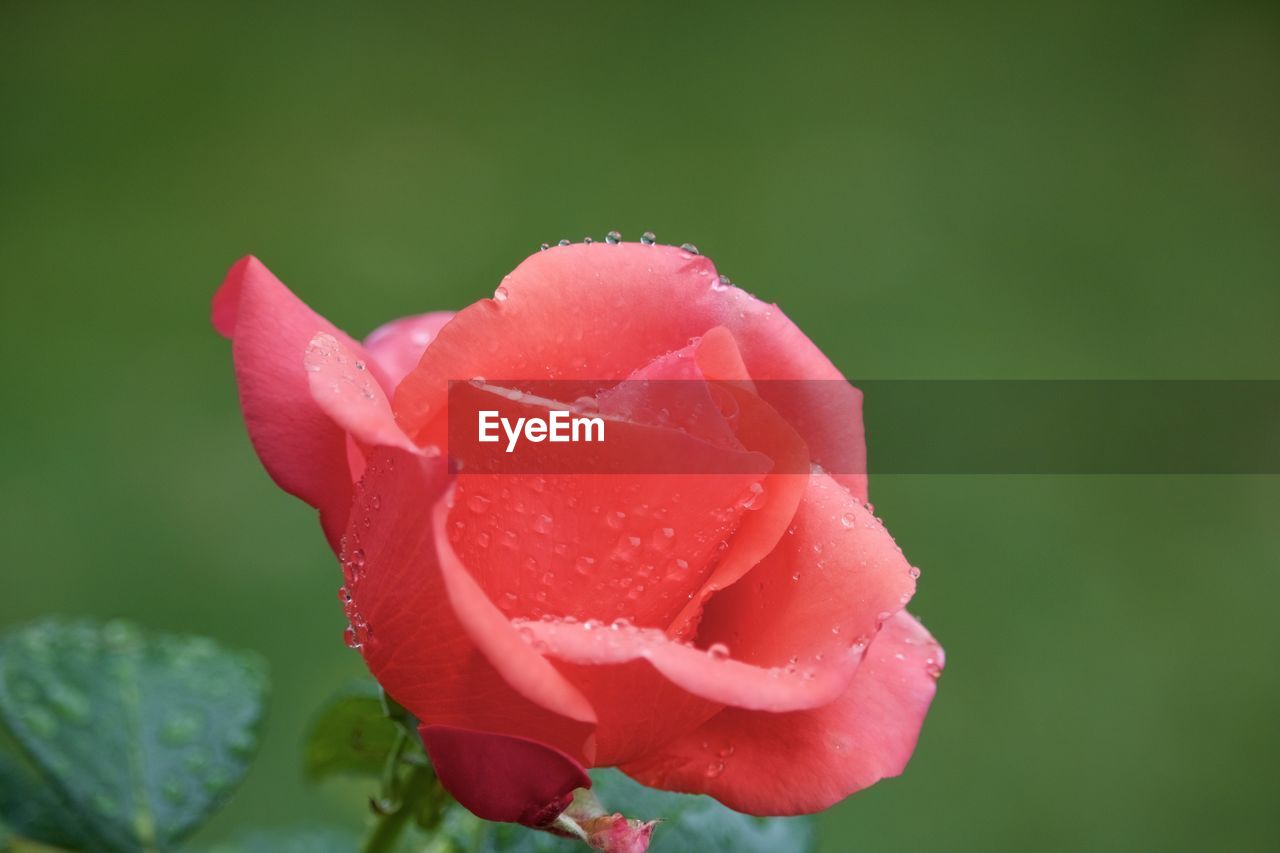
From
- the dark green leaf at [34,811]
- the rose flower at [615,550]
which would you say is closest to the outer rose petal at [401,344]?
the rose flower at [615,550]

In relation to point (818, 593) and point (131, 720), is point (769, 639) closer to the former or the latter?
point (818, 593)

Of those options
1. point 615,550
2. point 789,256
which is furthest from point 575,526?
point 789,256

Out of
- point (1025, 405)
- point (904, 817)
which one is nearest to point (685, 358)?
point (904, 817)

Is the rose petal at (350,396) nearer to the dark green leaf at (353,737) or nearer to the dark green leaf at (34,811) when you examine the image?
the dark green leaf at (353,737)

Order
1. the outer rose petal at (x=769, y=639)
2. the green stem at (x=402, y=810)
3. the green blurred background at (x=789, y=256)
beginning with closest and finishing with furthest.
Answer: the outer rose petal at (x=769, y=639)
the green stem at (x=402, y=810)
the green blurred background at (x=789, y=256)

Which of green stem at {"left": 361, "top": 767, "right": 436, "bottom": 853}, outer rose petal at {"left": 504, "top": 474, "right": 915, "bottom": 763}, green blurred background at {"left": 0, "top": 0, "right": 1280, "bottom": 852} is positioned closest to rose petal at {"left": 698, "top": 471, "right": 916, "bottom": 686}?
outer rose petal at {"left": 504, "top": 474, "right": 915, "bottom": 763}

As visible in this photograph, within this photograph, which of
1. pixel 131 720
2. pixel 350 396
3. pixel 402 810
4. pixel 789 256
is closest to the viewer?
pixel 350 396
